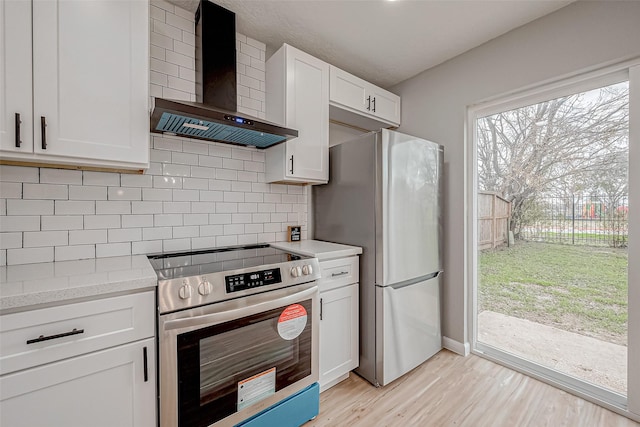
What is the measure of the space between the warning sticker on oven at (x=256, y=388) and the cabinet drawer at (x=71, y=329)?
550 millimetres

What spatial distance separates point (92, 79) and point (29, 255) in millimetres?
937

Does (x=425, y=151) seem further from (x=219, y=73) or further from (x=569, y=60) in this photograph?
(x=219, y=73)

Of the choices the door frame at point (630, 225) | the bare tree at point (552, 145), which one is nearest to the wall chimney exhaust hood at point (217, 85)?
the door frame at point (630, 225)

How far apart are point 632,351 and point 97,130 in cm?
314

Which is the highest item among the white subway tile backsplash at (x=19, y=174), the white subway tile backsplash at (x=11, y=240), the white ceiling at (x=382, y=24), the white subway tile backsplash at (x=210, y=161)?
the white ceiling at (x=382, y=24)

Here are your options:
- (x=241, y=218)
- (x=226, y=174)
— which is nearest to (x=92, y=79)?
(x=226, y=174)

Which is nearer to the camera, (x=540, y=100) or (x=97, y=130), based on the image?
(x=97, y=130)

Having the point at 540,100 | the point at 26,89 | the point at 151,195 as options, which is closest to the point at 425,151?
the point at 540,100

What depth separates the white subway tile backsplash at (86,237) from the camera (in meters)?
1.50

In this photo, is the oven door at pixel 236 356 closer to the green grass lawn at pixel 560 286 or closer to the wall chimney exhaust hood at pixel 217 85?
the wall chimney exhaust hood at pixel 217 85

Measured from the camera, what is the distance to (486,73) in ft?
7.34

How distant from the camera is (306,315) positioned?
1.64 m

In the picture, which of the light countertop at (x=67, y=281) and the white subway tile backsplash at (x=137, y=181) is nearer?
the light countertop at (x=67, y=281)

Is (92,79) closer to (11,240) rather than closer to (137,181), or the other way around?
(137,181)
